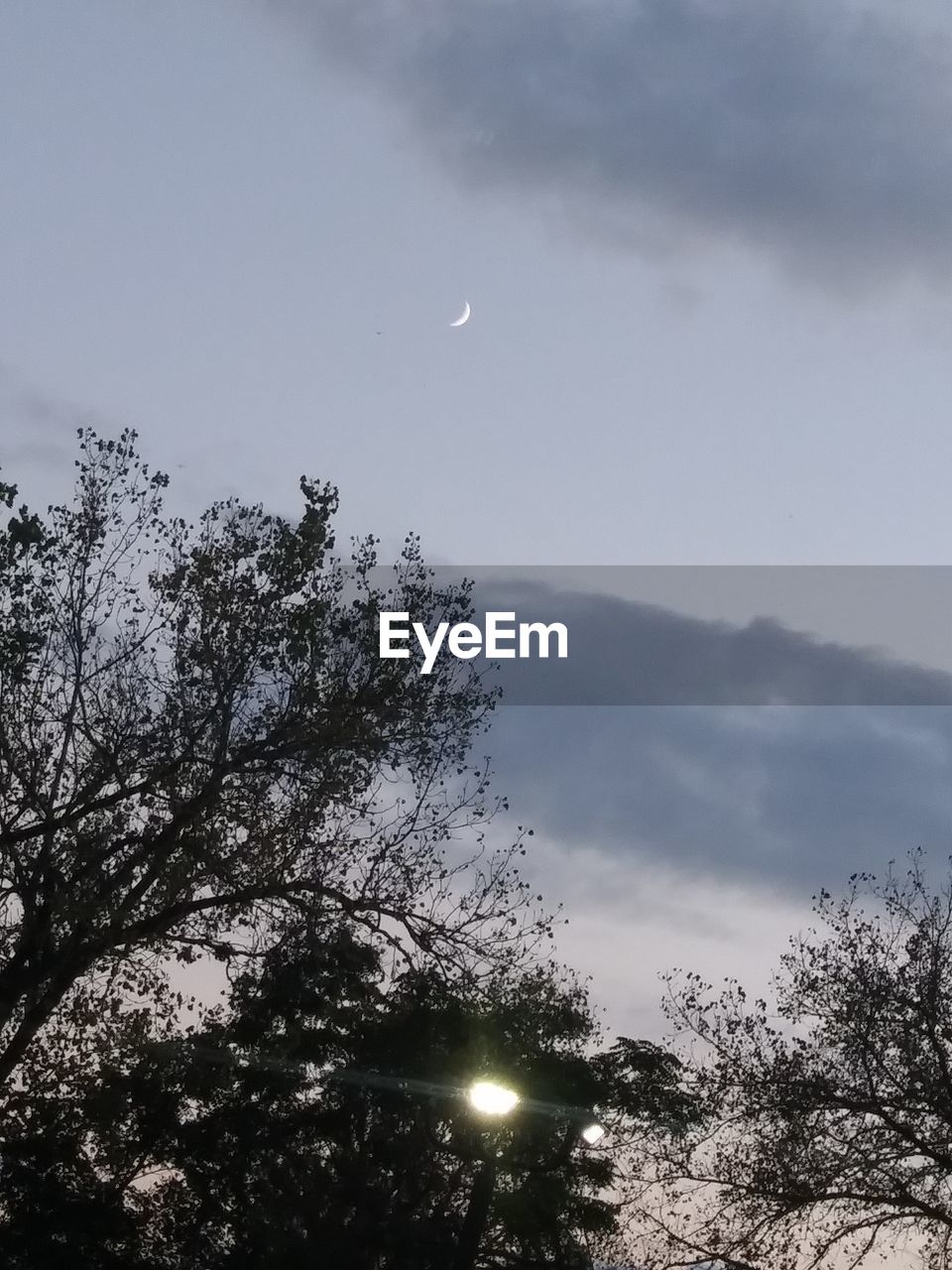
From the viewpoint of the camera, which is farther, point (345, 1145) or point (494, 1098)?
point (345, 1145)

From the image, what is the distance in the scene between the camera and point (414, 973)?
2433cm

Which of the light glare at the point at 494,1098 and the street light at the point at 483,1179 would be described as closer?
the light glare at the point at 494,1098

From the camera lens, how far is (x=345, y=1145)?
43188 mm

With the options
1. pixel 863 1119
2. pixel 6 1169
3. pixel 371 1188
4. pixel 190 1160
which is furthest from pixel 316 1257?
pixel 863 1119

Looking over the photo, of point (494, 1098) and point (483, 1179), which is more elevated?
point (494, 1098)

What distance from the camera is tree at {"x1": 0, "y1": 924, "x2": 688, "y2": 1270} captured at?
40.0 metres

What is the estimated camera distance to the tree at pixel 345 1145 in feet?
131

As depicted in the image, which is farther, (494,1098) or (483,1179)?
(483,1179)

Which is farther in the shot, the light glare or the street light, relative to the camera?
the street light

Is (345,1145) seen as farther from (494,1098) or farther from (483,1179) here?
(494,1098)

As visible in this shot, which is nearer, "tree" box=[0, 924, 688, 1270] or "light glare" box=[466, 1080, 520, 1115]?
"light glare" box=[466, 1080, 520, 1115]

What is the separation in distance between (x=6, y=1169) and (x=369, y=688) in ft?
71.1

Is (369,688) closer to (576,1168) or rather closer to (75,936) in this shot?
(75,936)

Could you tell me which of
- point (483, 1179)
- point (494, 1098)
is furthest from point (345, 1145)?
point (494, 1098)
